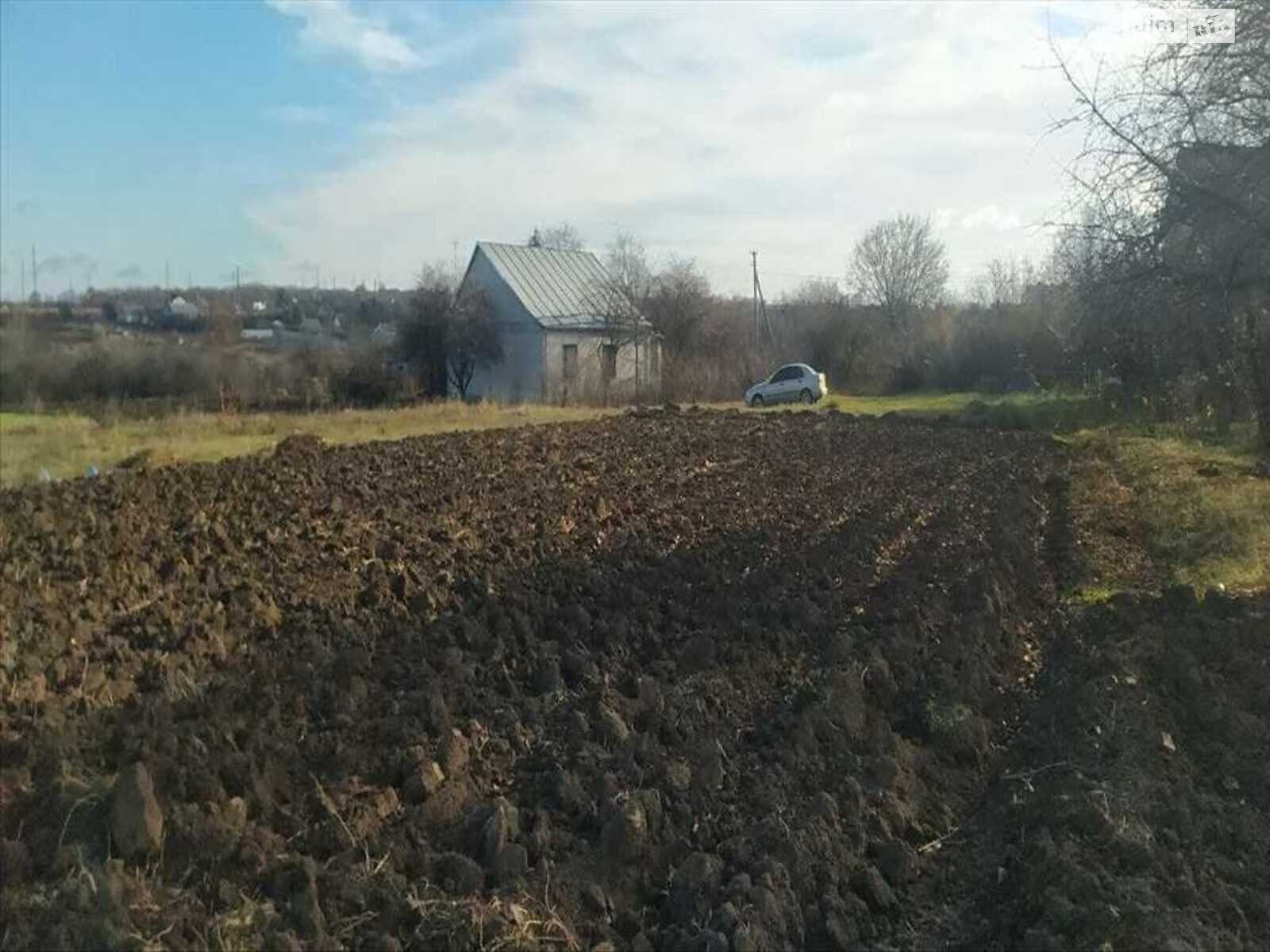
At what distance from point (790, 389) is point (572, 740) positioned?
4084 cm

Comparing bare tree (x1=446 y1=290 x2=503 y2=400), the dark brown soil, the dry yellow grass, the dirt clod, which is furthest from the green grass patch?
bare tree (x1=446 y1=290 x2=503 y2=400)

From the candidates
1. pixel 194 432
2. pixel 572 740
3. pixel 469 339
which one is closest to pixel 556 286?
pixel 469 339

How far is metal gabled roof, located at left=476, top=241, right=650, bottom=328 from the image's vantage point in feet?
163

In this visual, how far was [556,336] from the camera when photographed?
49188 millimetres

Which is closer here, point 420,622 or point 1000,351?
point 420,622

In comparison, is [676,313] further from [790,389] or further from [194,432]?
[194,432]

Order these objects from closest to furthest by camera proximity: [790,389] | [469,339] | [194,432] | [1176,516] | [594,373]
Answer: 1. [1176,516]
2. [194,432]
3. [790,389]
4. [469,339]
5. [594,373]

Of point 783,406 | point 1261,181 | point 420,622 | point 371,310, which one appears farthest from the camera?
point 371,310

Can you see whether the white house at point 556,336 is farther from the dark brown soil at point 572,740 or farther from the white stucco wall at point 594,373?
the dark brown soil at point 572,740

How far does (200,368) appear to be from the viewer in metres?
33.5

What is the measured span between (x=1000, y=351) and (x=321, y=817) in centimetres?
5201

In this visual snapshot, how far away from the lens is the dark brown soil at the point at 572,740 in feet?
15.3

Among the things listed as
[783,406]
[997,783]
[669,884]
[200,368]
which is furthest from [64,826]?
[783,406]

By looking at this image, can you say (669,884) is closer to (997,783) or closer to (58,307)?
(997,783)
